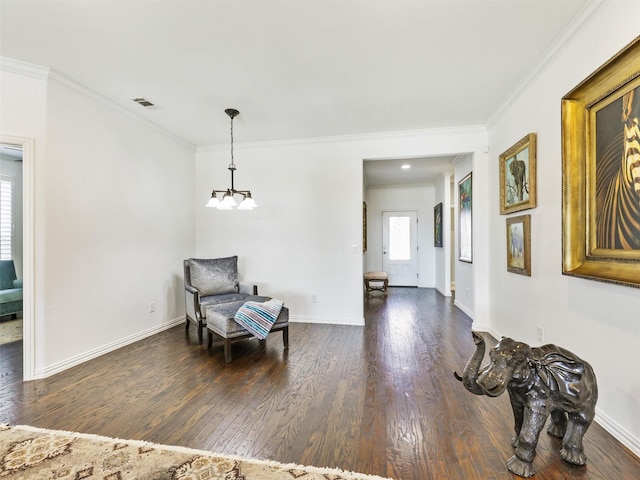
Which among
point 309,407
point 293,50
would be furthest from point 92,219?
point 309,407

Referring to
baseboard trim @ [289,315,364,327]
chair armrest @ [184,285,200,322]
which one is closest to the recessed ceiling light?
chair armrest @ [184,285,200,322]

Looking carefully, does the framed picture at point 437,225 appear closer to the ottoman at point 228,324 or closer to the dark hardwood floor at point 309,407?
the dark hardwood floor at point 309,407

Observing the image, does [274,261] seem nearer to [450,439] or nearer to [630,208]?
[450,439]

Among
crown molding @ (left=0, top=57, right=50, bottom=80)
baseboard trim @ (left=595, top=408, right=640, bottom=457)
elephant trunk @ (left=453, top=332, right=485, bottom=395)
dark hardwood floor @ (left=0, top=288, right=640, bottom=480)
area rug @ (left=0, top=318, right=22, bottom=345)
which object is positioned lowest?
dark hardwood floor @ (left=0, top=288, right=640, bottom=480)

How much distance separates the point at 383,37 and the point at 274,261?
3197 millimetres

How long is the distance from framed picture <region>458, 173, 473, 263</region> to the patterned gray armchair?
10.7 feet

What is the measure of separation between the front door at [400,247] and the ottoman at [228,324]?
508cm

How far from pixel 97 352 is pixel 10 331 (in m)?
1.81

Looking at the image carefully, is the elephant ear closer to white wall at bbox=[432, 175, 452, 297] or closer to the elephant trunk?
the elephant trunk

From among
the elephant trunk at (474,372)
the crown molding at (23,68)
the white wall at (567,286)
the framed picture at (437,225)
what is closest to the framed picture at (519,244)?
the white wall at (567,286)

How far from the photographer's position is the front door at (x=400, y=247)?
7.89 metres

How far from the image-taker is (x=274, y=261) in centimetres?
466

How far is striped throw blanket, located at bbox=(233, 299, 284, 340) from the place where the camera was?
3072 mm

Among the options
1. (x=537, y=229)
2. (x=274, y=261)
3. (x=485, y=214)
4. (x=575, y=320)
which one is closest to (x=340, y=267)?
(x=274, y=261)
